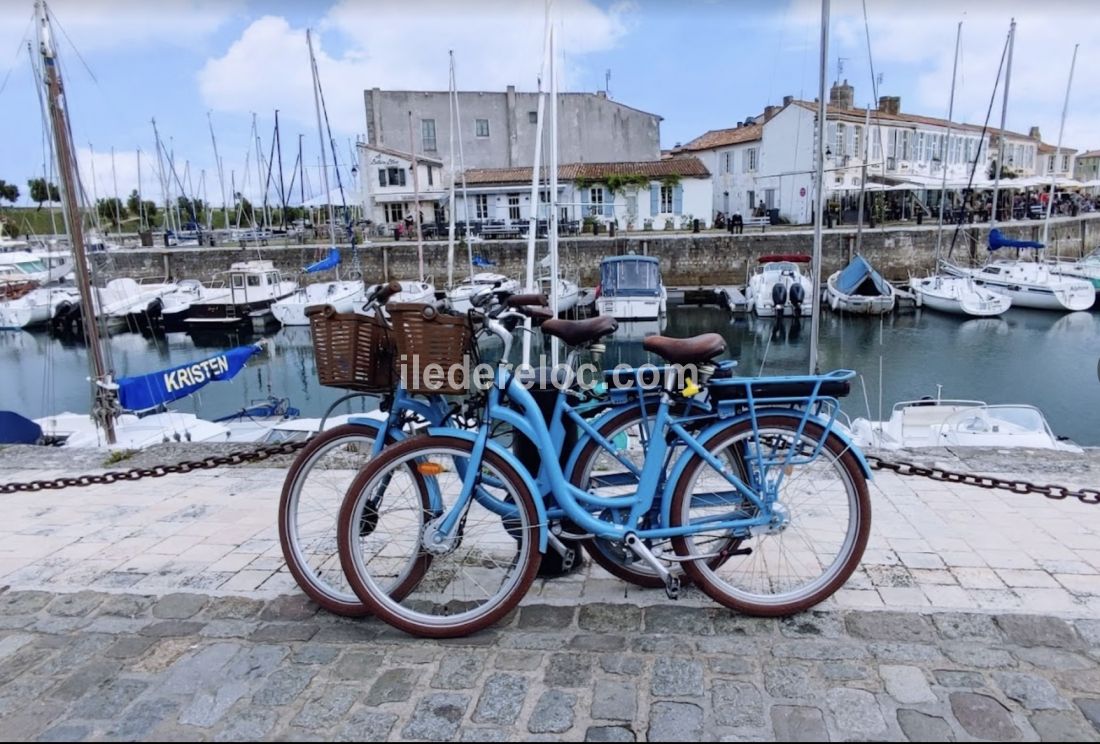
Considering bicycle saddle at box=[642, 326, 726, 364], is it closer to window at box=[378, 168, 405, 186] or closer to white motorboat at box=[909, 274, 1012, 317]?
white motorboat at box=[909, 274, 1012, 317]

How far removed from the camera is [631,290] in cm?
2611

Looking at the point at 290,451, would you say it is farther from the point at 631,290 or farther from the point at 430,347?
the point at 631,290

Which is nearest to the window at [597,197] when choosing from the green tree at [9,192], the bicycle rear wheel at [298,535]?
the bicycle rear wheel at [298,535]

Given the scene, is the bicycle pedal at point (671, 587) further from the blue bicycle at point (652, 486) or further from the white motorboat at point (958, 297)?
the white motorboat at point (958, 297)

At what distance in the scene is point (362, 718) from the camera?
236 centimetres

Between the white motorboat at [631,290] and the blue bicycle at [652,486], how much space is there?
22.1 meters

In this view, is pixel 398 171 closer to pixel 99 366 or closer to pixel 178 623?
pixel 99 366

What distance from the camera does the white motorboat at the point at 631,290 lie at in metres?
25.2

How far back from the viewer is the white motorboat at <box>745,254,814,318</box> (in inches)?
1104

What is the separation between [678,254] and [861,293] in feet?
27.4

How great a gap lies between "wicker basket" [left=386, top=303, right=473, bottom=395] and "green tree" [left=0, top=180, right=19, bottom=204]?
261 ft

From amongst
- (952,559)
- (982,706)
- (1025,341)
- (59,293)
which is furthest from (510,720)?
(59,293)

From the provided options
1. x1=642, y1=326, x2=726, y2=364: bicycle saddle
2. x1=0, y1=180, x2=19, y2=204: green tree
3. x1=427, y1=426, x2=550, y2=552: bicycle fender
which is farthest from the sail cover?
x1=0, y1=180, x2=19, y2=204: green tree

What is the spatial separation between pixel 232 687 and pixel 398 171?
42.0 m
